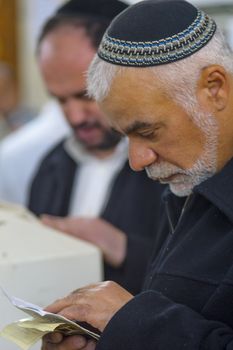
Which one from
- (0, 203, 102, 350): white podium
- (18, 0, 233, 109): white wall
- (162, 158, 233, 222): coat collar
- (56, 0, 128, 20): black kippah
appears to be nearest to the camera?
(162, 158, 233, 222): coat collar

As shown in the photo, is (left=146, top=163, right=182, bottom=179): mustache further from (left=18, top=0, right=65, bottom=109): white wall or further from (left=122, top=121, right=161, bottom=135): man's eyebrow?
(left=18, top=0, right=65, bottom=109): white wall

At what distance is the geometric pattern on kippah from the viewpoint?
1.48 metres

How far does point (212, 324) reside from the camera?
4.45 feet

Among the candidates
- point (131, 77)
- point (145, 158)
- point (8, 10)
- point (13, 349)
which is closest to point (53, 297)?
point (13, 349)

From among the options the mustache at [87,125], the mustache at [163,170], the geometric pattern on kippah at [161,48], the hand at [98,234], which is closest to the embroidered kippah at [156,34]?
the geometric pattern on kippah at [161,48]

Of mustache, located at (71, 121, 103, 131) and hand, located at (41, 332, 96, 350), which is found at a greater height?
hand, located at (41, 332, 96, 350)

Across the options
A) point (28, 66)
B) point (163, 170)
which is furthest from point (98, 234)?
point (28, 66)

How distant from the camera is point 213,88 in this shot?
1.50 m

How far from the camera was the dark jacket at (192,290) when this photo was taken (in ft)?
4.43

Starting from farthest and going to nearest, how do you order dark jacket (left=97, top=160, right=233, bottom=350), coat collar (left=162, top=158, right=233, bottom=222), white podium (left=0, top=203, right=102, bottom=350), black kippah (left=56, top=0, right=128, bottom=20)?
black kippah (left=56, top=0, right=128, bottom=20) < white podium (left=0, top=203, right=102, bottom=350) < coat collar (left=162, top=158, right=233, bottom=222) < dark jacket (left=97, top=160, right=233, bottom=350)

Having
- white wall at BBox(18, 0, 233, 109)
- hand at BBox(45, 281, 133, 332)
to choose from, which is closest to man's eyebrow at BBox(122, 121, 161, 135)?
hand at BBox(45, 281, 133, 332)

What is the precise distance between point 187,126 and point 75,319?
430 mm

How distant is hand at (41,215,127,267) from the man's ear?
2.59 ft

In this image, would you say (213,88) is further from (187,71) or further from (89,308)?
(89,308)
